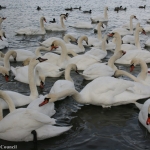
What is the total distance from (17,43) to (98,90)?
34.6 ft

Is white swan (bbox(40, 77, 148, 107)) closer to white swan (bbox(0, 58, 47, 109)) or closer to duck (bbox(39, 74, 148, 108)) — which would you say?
duck (bbox(39, 74, 148, 108))

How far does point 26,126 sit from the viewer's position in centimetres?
650

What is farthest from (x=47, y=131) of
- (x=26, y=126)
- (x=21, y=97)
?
(x=21, y=97)

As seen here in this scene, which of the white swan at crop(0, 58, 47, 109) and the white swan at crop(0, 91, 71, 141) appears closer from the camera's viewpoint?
the white swan at crop(0, 91, 71, 141)

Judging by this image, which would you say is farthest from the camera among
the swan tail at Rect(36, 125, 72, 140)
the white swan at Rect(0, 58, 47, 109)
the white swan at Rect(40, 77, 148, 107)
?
the white swan at Rect(0, 58, 47, 109)

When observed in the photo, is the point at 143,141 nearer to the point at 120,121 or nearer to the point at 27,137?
the point at 120,121

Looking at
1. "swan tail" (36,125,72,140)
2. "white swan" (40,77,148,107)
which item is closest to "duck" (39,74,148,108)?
"white swan" (40,77,148,107)

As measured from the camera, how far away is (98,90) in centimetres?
832

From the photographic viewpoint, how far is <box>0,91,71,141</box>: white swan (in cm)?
647

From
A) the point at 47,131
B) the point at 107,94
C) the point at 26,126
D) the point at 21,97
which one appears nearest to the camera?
the point at 26,126

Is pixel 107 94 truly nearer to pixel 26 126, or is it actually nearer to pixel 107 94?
pixel 107 94

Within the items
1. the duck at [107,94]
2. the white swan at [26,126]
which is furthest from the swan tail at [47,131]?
Result: the duck at [107,94]

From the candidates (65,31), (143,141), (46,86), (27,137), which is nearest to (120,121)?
(143,141)

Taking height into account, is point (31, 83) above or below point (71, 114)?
above
